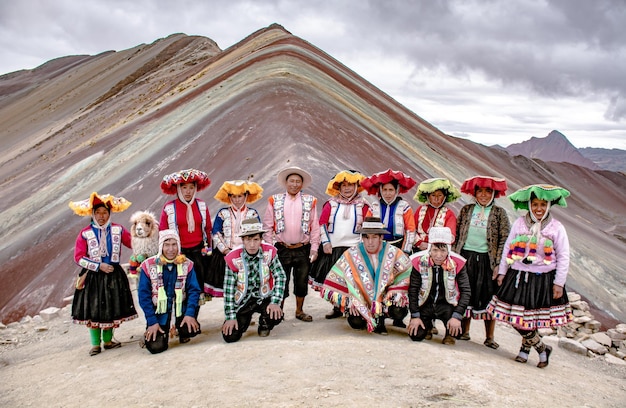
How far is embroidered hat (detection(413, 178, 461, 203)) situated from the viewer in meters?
5.20

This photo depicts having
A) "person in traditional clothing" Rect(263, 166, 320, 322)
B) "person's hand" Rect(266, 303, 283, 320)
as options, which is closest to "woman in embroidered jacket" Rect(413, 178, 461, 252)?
"person in traditional clothing" Rect(263, 166, 320, 322)

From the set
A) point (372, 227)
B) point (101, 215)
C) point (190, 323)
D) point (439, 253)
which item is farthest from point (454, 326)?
point (101, 215)

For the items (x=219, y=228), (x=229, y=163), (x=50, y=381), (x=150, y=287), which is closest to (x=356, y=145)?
(x=229, y=163)

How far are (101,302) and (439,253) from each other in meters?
3.03

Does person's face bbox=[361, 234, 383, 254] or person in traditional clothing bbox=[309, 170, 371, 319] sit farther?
person in traditional clothing bbox=[309, 170, 371, 319]

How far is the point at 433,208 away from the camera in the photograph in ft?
17.5

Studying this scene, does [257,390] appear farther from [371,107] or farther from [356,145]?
[371,107]

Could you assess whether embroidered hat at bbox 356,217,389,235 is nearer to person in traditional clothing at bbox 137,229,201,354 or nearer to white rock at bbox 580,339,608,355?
person in traditional clothing at bbox 137,229,201,354

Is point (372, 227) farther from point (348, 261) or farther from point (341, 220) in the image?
point (341, 220)

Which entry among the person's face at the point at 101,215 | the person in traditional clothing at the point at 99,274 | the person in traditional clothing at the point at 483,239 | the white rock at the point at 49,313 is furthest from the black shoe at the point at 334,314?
the white rock at the point at 49,313

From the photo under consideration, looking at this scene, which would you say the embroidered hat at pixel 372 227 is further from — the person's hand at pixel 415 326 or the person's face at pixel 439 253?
the person's hand at pixel 415 326

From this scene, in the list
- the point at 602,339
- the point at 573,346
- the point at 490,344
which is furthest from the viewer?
the point at 602,339

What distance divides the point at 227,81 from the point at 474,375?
14.7 m

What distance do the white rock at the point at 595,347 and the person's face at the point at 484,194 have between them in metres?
2.95
